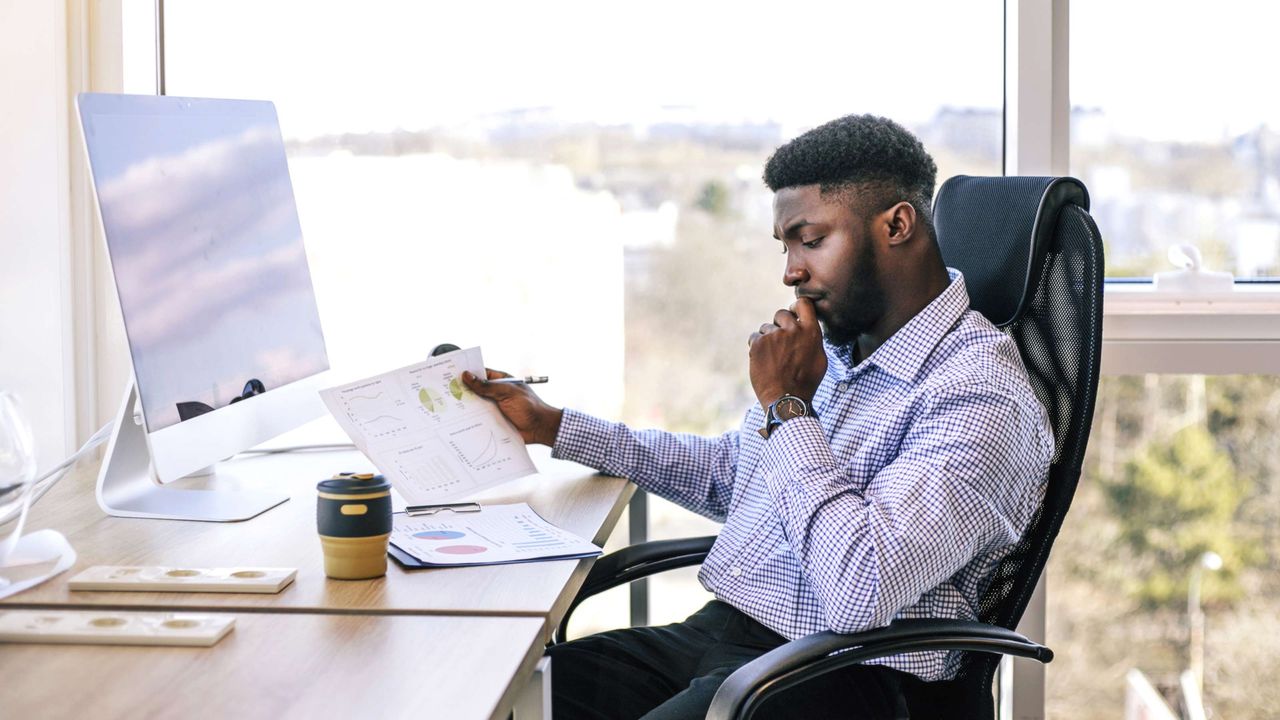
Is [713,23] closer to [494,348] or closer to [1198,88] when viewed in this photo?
[494,348]

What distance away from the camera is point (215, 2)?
2543 millimetres

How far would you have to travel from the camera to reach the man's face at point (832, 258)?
1.65m

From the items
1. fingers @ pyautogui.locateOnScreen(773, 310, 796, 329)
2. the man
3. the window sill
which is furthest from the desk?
the window sill

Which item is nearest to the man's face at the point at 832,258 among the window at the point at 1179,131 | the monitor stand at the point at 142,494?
the monitor stand at the point at 142,494

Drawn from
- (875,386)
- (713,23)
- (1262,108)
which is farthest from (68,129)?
(1262,108)

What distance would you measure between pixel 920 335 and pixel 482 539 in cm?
62

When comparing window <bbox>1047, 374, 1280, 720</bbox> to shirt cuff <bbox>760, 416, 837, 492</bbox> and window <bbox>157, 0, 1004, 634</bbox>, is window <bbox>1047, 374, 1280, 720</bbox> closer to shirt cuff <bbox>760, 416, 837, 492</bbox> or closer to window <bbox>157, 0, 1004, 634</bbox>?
window <bbox>157, 0, 1004, 634</bbox>

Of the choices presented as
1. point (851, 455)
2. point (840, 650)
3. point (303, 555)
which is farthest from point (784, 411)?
point (303, 555)

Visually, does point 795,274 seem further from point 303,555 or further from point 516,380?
point 303,555

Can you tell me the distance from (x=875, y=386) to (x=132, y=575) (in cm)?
96

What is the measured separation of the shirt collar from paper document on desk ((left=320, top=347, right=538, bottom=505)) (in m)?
0.56

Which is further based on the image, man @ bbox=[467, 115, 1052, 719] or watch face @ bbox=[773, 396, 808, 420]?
watch face @ bbox=[773, 396, 808, 420]

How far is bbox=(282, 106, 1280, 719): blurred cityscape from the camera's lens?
2.38m

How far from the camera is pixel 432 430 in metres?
1.76
